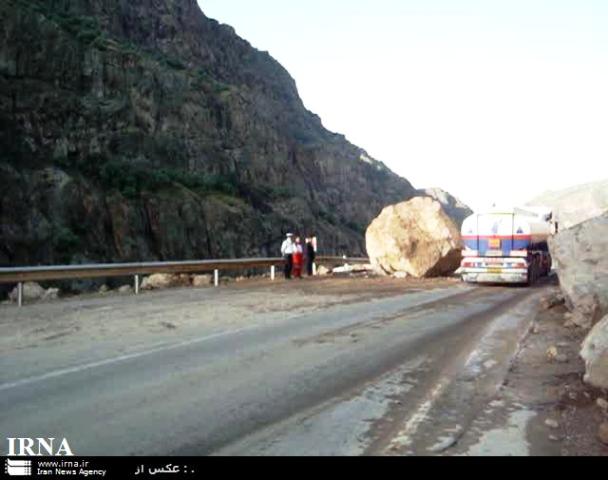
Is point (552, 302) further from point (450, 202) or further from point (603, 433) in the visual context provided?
point (450, 202)

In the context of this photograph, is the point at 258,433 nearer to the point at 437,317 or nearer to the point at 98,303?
the point at 437,317

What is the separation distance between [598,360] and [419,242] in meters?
20.4

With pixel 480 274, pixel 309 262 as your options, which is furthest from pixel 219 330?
pixel 309 262

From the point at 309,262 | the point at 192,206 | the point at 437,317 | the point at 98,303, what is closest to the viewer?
the point at 437,317

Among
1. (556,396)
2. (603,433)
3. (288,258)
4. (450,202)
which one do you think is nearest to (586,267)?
(556,396)

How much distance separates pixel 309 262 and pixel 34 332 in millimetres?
18134

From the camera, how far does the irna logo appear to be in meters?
5.33

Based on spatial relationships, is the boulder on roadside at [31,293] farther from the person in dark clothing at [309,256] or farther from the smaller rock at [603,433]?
the smaller rock at [603,433]

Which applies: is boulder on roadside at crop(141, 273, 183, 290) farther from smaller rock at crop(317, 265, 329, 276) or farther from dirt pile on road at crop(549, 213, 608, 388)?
dirt pile on road at crop(549, 213, 608, 388)

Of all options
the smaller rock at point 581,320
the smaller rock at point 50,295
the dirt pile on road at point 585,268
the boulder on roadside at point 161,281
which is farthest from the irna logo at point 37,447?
the boulder on roadside at point 161,281

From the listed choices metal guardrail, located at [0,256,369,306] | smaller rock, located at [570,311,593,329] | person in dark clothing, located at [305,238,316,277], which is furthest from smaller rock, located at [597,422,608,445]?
person in dark clothing, located at [305,238,316,277]

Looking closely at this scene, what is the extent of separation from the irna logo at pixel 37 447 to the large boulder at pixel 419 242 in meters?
23.3

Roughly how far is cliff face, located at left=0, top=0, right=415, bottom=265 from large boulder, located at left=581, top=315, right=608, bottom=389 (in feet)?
102

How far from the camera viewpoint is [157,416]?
21.6ft
